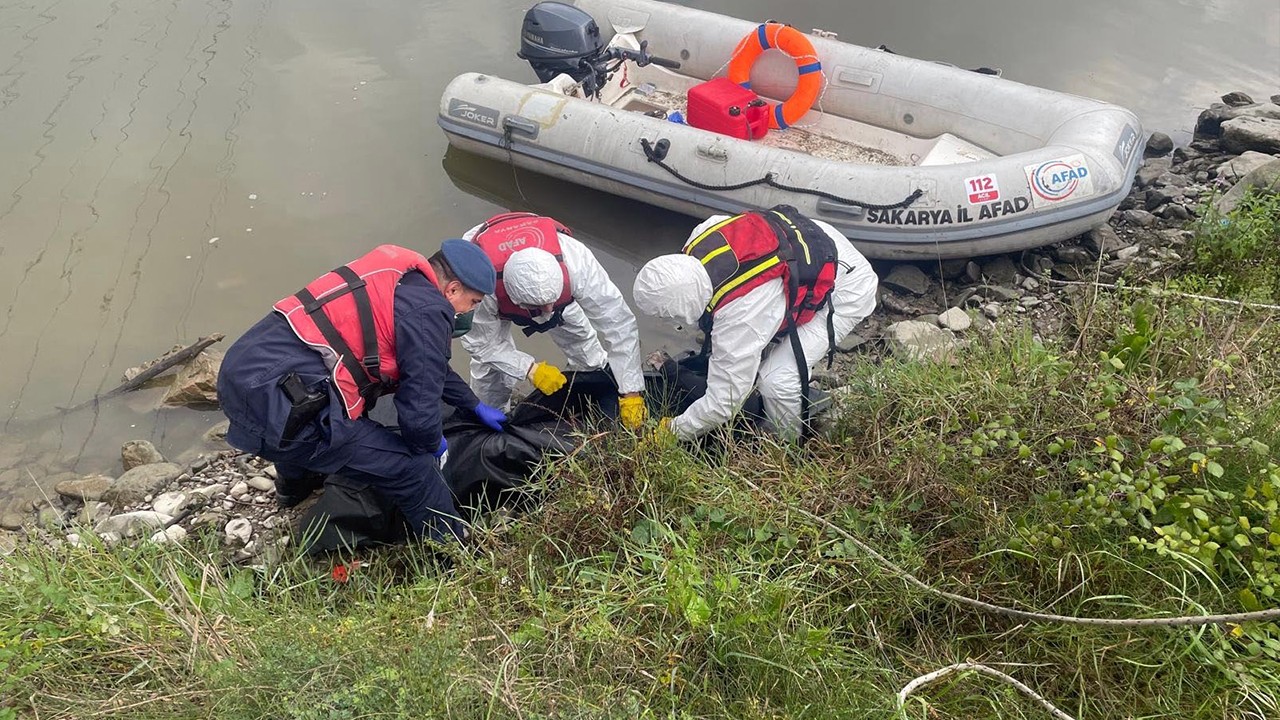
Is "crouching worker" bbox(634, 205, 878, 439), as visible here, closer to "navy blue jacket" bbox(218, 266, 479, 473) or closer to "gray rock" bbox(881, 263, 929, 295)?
"navy blue jacket" bbox(218, 266, 479, 473)

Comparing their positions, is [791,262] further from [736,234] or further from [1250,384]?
[1250,384]

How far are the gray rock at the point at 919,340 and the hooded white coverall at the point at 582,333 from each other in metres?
1.17

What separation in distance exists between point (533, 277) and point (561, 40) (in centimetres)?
304

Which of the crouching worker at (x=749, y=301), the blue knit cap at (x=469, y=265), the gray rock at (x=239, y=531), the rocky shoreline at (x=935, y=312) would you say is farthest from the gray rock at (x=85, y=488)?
the crouching worker at (x=749, y=301)

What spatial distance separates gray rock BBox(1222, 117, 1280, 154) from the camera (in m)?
5.32

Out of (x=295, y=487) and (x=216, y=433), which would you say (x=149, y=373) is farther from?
(x=295, y=487)

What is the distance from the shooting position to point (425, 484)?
3006 millimetres

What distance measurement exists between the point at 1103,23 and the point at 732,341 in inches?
250

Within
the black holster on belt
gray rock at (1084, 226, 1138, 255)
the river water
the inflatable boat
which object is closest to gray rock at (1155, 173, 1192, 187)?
the inflatable boat

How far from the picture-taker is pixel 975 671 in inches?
78.8

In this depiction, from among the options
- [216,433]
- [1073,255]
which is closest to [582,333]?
[216,433]

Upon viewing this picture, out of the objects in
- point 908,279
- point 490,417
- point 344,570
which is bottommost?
point 344,570

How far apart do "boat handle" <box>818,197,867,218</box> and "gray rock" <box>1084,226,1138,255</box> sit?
1.43m

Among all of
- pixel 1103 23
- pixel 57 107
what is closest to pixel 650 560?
pixel 57 107
